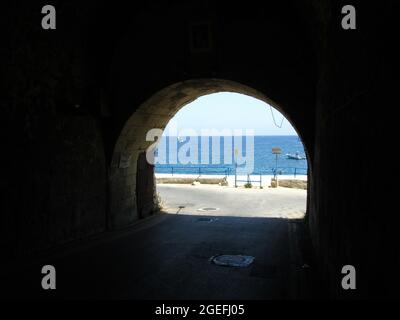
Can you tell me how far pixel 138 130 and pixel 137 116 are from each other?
90 centimetres

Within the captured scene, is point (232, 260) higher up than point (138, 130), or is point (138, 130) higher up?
point (138, 130)

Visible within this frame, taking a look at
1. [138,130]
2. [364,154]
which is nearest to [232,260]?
[138,130]

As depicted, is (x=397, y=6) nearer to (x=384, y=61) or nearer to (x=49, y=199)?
(x=384, y=61)

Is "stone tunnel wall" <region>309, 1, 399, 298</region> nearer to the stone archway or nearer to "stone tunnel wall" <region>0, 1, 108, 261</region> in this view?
the stone archway

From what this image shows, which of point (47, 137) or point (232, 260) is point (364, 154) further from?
point (47, 137)

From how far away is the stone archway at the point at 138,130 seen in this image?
1262 cm

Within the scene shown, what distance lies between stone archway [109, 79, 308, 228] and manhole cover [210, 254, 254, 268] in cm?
446

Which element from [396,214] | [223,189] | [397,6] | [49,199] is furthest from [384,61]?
[223,189]

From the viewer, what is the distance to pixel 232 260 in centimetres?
959

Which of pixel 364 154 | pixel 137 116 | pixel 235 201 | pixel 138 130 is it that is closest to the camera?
pixel 364 154

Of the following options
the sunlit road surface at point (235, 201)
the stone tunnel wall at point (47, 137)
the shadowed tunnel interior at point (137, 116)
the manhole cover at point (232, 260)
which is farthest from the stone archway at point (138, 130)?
the manhole cover at point (232, 260)

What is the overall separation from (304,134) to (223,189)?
14.2 m

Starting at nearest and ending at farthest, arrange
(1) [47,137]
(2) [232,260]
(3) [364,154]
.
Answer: (3) [364,154], (2) [232,260], (1) [47,137]

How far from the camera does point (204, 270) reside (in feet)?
28.6
